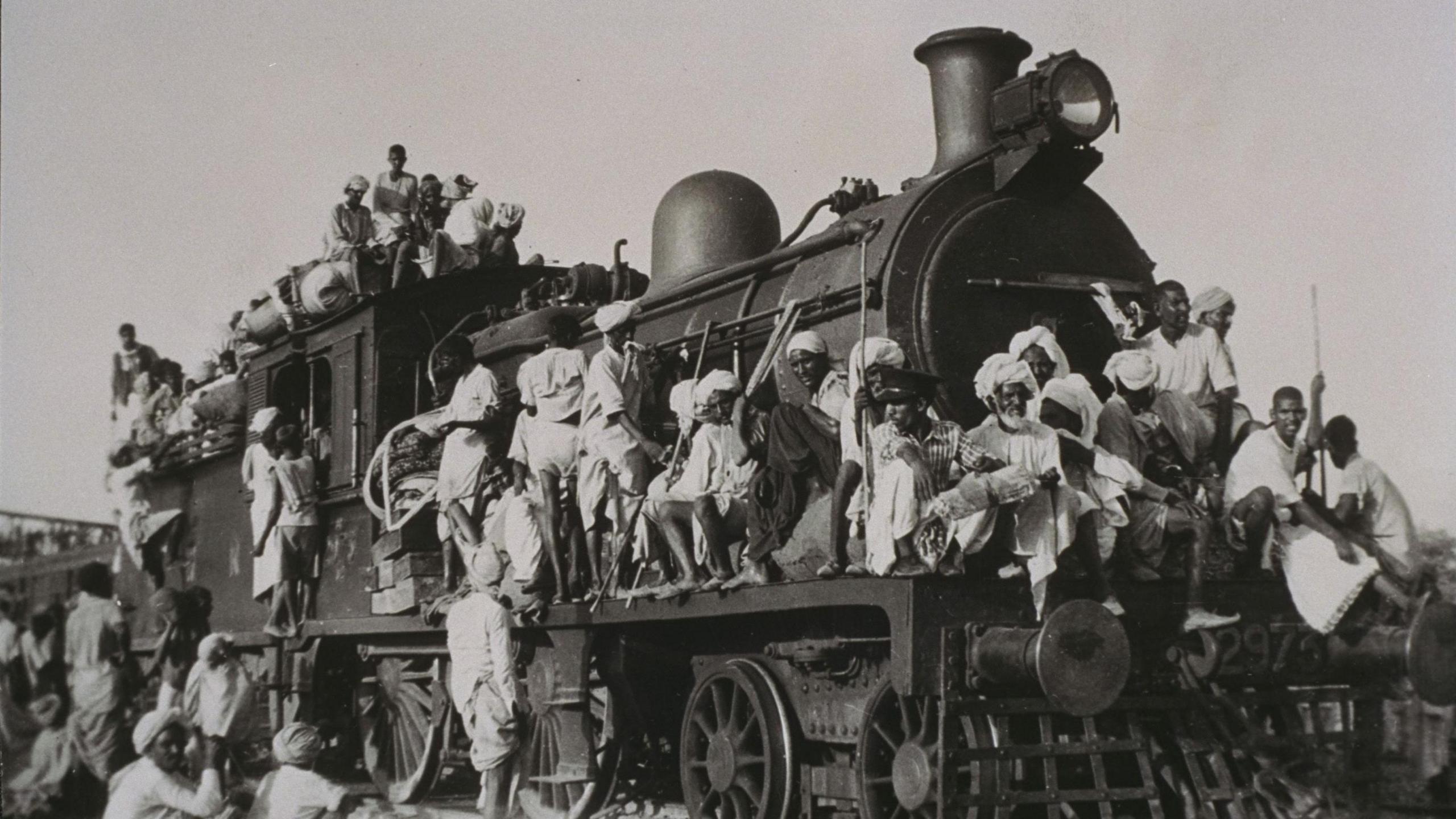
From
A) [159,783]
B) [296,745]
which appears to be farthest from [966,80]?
[159,783]

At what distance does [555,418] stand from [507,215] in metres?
3.25

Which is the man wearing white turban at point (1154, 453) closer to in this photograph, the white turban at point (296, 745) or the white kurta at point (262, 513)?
the white turban at point (296, 745)

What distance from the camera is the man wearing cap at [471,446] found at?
8641 millimetres

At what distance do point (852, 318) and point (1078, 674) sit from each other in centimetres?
207

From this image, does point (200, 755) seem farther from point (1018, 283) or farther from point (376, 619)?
point (1018, 283)

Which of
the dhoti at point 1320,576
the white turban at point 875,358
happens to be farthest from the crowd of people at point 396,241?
the dhoti at point 1320,576

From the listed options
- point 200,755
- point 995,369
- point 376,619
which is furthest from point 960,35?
point 200,755

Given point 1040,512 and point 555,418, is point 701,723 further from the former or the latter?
point 1040,512

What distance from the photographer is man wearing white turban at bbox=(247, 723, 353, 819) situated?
20.7 ft

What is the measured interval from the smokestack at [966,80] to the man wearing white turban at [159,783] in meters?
4.25

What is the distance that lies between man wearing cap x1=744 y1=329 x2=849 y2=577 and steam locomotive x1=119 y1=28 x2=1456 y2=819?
5.4 inches

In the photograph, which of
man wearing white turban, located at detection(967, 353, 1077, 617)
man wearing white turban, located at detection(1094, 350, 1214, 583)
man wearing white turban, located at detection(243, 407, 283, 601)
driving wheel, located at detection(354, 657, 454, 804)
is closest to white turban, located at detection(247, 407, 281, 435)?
man wearing white turban, located at detection(243, 407, 283, 601)

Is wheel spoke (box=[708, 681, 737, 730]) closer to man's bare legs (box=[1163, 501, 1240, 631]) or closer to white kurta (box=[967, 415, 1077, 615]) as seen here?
white kurta (box=[967, 415, 1077, 615])

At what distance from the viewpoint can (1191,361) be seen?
7.09 m
